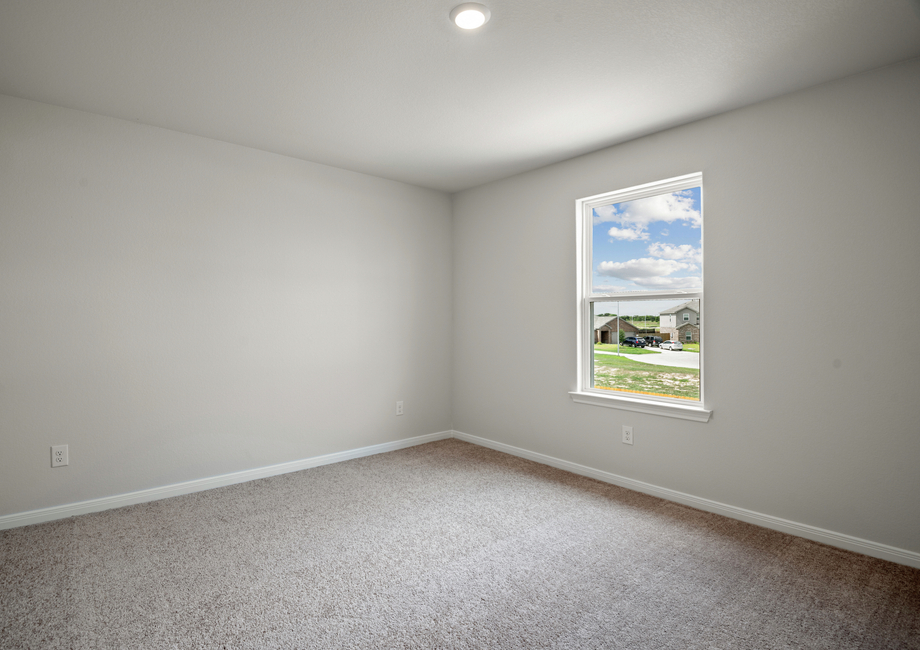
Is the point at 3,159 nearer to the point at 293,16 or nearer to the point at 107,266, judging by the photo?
the point at 107,266

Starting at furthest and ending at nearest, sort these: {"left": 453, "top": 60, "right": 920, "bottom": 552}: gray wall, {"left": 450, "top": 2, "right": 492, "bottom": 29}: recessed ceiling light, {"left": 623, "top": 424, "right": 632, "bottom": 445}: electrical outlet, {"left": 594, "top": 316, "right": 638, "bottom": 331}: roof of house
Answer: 1. {"left": 594, "top": 316, "right": 638, "bottom": 331}: roof of house
2. {"left": 623, "top": 424, "right": 632, "bottom": 445}: electrical outlet
3. {"left": 453, "top": 60, "right": 920, "bottom": 552}: gray wall
4. {"left": 450, "top": 2, "right": 492, "bottom": 29}: recessed ceiling light

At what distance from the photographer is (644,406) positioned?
3.24 meters

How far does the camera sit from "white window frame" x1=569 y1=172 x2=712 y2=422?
10.1ft

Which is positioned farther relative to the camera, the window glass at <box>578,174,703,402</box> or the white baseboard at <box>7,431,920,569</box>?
the window glass at <box>578,174,703,402</box>

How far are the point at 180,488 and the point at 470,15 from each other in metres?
3.22

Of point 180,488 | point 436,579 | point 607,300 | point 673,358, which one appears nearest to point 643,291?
point 607,300

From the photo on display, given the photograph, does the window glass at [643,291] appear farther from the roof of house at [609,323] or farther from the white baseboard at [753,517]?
the white baseboard at [753,517]

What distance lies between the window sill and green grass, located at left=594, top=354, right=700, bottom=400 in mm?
109

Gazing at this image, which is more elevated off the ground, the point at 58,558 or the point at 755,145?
the point at 755,145

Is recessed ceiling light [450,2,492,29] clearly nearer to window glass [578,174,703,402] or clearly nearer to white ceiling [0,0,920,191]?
white ceiling [0,0,920,191]

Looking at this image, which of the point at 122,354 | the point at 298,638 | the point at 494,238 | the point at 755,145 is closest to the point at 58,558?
the point at 122,354

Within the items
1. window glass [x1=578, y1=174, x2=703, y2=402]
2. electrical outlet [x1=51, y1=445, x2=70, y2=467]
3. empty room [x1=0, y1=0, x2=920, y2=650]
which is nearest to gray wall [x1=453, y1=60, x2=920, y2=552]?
empty room [x1=0, y1=0, x2=920, y2=650]

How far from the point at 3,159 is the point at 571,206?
3.50 metres

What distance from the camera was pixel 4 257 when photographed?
2.65 meters
